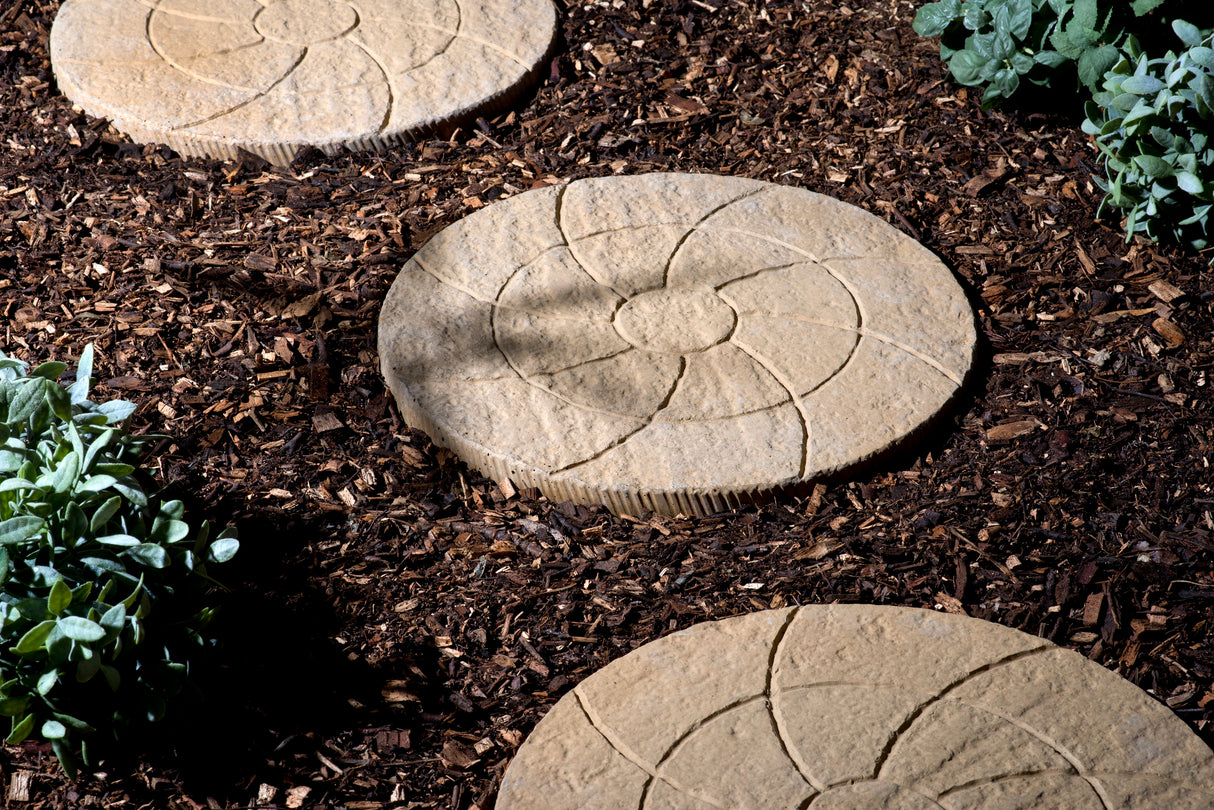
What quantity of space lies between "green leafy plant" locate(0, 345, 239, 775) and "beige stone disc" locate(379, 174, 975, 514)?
797 millimetres

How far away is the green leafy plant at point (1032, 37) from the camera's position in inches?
130

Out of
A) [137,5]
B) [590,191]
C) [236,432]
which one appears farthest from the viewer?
[137,5]

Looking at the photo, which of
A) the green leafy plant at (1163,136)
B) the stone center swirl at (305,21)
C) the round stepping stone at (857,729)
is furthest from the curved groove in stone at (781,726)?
the stone center swirl at (305,21)

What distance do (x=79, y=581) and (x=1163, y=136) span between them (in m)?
3.08

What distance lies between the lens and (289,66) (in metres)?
3.74

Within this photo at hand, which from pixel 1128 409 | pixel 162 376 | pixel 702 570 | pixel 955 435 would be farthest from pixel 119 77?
pixel 1128 409

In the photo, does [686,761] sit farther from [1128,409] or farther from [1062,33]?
[1062,33]

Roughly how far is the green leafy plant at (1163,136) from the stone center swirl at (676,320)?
1330 mm

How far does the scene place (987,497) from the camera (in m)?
2.60

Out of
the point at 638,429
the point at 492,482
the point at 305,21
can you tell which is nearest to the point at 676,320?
the point at 638,429

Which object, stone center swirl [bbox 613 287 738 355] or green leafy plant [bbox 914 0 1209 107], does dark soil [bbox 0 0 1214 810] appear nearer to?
green leafy plant [bbox 914 0 1209 107]

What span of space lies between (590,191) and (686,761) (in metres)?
1.96

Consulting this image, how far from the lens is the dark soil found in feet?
7.15

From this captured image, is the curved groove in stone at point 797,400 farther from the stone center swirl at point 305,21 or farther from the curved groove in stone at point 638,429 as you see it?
the stone center swirl at point 305,21
